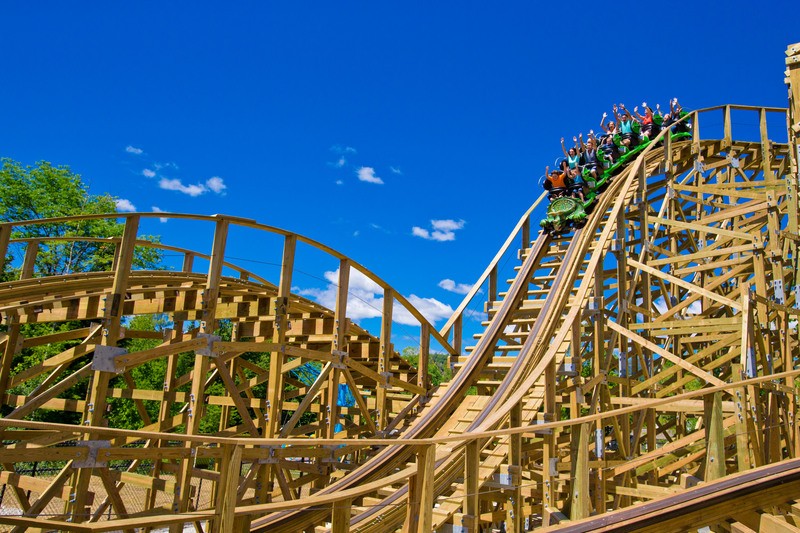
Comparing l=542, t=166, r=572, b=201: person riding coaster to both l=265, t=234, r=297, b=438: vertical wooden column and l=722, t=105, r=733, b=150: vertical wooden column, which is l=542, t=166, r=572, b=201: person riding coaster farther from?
l=265, t=234, r=297, b=438: vertical wooden column

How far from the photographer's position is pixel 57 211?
904 inches

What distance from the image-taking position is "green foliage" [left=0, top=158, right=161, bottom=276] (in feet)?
72.8

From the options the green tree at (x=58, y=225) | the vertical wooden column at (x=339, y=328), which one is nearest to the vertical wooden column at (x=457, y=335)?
the vertical wooden column at (x=339, y=328)

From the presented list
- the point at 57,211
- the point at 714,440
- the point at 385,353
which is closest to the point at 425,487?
the point at 714,440

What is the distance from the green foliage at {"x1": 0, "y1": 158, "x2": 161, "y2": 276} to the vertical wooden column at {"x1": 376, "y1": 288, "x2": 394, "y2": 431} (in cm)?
1553

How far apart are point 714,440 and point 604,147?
11.3 metres

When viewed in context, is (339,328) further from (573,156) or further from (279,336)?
(573,156)

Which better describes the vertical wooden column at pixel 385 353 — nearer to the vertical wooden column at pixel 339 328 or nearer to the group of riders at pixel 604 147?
the vertical wooden column at pixel 339 328

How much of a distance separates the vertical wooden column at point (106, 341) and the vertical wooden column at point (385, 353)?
13.5 ft

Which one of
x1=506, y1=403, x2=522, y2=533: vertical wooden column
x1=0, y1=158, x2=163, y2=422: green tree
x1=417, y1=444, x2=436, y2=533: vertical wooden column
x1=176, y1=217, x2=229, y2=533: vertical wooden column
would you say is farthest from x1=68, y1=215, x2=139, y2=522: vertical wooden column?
x1=0, y1=158, x2=163, y2=422: green tree

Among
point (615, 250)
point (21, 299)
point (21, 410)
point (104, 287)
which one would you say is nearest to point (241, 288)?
point (104, 287)

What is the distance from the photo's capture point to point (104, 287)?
8.93m

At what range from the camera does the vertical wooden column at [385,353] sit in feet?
31.8

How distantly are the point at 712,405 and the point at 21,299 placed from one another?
27.0 ft
